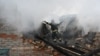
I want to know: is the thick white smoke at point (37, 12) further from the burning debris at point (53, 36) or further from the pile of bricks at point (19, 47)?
the pile of bricks at point (19, 47)

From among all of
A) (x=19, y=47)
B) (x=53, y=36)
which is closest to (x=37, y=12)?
(x=53, y=36)

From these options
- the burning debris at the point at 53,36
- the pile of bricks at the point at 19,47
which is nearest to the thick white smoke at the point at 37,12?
the burning debris at the point at 53,36

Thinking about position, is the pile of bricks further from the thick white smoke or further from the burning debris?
the thick white smoke

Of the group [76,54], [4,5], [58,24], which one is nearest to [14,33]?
[4,5]

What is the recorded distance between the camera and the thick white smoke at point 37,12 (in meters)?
5.42

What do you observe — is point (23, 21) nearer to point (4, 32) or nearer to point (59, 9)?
point (4, 32)

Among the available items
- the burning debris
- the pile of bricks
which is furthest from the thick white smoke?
the pile of bricks

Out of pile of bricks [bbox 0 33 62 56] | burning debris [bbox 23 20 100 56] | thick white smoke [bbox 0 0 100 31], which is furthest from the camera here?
pile of bricks [bbox 0 33 62 56]

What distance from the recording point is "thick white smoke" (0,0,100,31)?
542 centimetres

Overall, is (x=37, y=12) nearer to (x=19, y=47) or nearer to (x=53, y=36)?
(x=53, y=36)

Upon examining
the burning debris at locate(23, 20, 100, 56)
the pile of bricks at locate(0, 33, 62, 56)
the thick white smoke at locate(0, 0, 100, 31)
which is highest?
the thick white smoke at locate(0, 0, 100, 31)

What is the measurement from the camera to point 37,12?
18.8 feet

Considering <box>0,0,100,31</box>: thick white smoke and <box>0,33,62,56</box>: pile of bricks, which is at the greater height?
<box>0,0,100,31</box>: thick white smoke

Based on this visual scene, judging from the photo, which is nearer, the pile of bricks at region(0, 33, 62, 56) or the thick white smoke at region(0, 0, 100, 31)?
the thick white smoke at region(0, 0, 100, 31)
